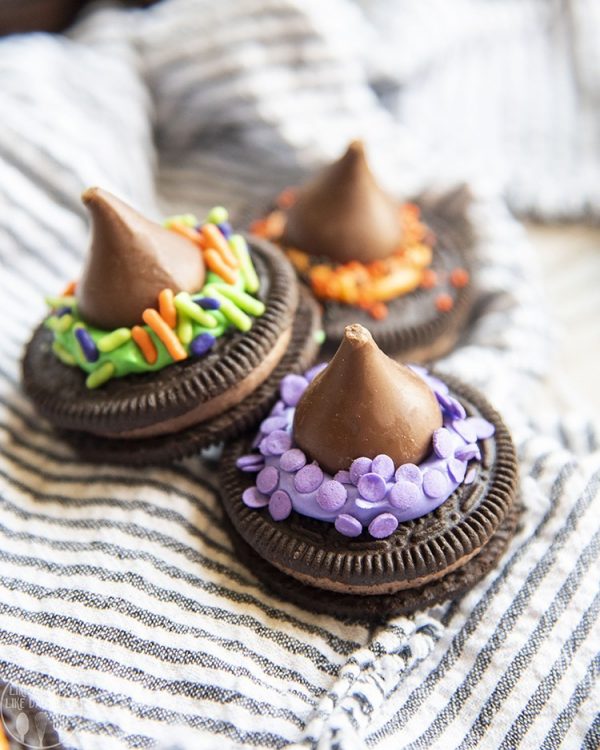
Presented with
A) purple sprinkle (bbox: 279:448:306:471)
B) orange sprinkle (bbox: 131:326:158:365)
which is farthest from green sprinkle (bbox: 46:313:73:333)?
purple sprinkle (bbox: 279:448:306:471)

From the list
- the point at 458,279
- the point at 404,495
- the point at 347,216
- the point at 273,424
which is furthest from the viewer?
the point at 458,279

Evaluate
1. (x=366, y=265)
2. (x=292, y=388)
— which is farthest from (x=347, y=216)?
(x=292, y=388)

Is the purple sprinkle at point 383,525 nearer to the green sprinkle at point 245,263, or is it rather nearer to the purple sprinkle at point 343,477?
the purple sprinkle at point 343,477

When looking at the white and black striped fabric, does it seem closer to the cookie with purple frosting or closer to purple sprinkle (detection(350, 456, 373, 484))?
the cookie with purple frosting

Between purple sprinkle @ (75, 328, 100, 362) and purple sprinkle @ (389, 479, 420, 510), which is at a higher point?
purple sprinkle @ (75, 328, 100, 362)

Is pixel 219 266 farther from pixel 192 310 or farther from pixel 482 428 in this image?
pixel 482 428

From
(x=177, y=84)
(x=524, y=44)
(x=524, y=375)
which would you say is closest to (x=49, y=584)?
(x=524, y=375)
